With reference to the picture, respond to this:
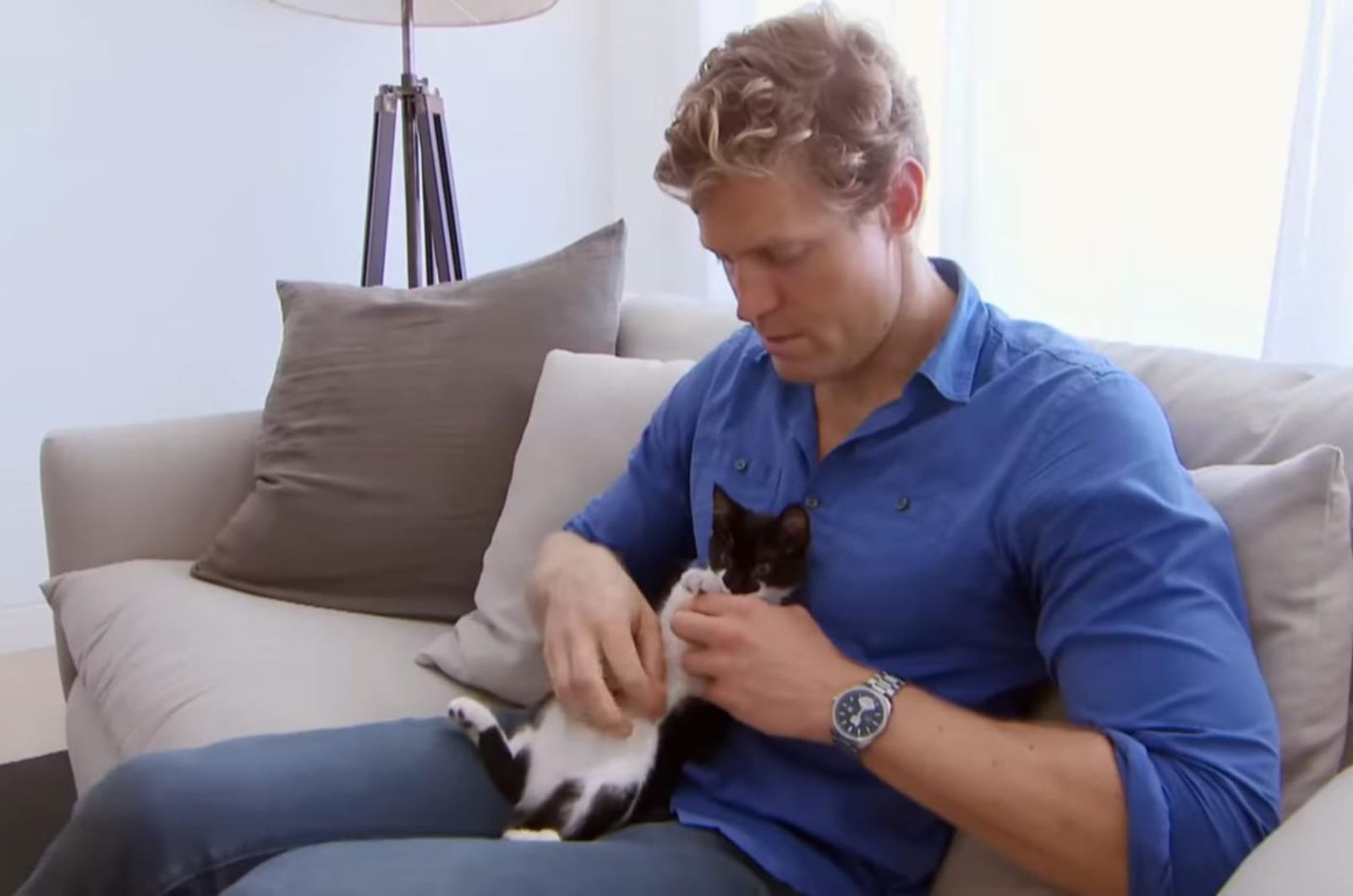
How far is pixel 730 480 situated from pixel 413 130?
1.49m

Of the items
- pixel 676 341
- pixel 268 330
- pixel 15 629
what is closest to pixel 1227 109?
pixel 676 341

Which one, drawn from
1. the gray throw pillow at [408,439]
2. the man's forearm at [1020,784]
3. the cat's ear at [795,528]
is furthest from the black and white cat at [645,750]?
the gray throw pillow at [408,439]

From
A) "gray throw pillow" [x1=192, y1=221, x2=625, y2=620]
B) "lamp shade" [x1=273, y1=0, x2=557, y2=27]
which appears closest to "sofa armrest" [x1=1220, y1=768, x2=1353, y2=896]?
"gray throw pillow" [x1=192, y1=221, x2=625, y2=620]

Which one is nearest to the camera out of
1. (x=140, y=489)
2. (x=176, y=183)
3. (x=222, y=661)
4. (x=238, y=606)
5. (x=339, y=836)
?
(x=339, y=836)

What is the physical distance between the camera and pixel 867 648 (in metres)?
0.94

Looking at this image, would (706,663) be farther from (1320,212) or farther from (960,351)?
(1320,212)

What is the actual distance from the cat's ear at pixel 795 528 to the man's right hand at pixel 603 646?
18cm

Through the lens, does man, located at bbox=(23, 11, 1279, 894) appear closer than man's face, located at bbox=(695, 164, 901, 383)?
Yes

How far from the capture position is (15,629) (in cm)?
263

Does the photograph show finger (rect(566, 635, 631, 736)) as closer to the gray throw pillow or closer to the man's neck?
the man's neck

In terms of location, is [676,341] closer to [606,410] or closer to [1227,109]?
[606,410]

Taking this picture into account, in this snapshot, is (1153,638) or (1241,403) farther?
(1241,403)

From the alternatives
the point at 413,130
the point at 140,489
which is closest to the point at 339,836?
Answer: the point at 140,489

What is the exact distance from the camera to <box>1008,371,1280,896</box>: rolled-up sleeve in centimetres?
74
